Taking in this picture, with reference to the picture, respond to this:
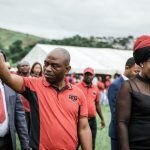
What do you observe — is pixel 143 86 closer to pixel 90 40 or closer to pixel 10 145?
pixel 10 145

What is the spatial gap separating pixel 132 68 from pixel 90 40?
221 ft

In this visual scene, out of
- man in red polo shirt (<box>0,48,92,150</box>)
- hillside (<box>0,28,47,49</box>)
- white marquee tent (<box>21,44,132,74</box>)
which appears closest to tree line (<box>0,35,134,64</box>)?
white marquee tent (<box>21,44,132,74</box>)

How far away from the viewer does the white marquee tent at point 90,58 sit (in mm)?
37469

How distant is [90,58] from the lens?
40875mm

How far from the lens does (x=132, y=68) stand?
6.34 m

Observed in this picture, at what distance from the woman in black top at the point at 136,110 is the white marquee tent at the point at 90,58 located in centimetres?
3085

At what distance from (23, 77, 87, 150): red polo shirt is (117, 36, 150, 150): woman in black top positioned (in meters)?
0.50

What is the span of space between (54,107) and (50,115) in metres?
0.08

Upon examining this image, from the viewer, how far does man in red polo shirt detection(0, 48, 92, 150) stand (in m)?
3.99

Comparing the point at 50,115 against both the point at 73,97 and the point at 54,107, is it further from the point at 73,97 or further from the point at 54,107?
the point at 73,97

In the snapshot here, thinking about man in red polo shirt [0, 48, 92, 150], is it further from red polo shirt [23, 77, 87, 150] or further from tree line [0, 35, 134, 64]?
tree line [0, 35, 134, 64]

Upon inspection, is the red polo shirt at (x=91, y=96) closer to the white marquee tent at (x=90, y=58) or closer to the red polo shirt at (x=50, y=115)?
the red polo shirt at (x=50, y=115)

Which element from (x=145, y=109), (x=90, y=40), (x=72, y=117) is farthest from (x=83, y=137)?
(x=90, y=40)

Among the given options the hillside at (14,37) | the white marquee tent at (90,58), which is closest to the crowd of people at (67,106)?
the white marquee tent at (90,58)
